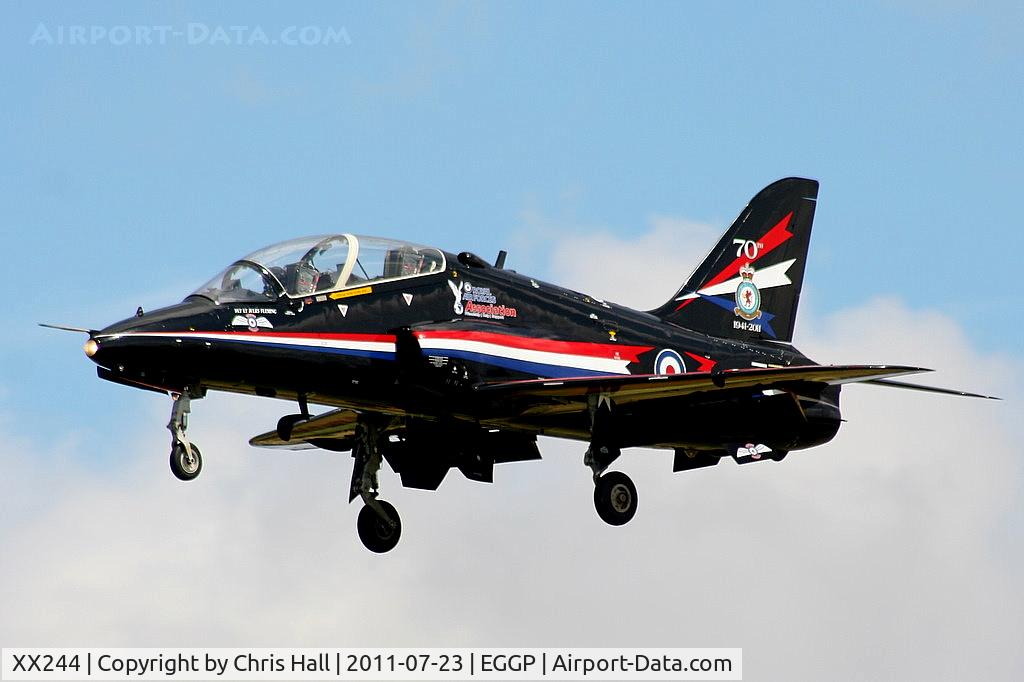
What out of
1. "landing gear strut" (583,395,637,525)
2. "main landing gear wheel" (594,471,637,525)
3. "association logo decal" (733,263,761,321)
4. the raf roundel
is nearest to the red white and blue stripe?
the raf roundel

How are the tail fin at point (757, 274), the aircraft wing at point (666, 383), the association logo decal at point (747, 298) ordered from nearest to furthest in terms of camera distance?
the aircraft wing at point (666, 383) < the tail fin at point (757, 274) < the association logo decal at point (747, 298)

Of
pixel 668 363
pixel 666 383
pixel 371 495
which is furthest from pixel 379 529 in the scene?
pixel 666 383

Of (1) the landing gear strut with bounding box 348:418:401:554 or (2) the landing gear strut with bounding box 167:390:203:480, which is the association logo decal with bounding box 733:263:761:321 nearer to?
(1) the landing gear strut with bounding box 348:418:401:554

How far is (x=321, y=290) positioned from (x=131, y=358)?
11.2 ft

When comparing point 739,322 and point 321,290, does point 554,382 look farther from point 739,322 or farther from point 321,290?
point 739,322

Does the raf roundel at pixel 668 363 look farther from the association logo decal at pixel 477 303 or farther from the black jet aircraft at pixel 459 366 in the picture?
the association logo decal at pixel 477 303

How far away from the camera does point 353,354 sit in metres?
26.9

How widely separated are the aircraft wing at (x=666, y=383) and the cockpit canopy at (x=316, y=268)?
7.86 ft

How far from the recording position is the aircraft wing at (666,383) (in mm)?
27219

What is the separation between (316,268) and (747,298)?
10160 millimetres

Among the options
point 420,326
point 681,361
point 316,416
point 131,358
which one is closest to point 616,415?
point 681,361

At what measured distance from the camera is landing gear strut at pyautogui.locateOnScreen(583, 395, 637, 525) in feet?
93.0

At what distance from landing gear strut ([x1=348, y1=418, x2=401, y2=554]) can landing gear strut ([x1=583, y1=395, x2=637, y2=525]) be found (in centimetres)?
438

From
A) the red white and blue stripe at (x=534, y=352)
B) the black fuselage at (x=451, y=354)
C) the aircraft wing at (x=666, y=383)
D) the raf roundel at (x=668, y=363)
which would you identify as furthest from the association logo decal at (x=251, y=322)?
the raf roundel at (x=668, y=363)
